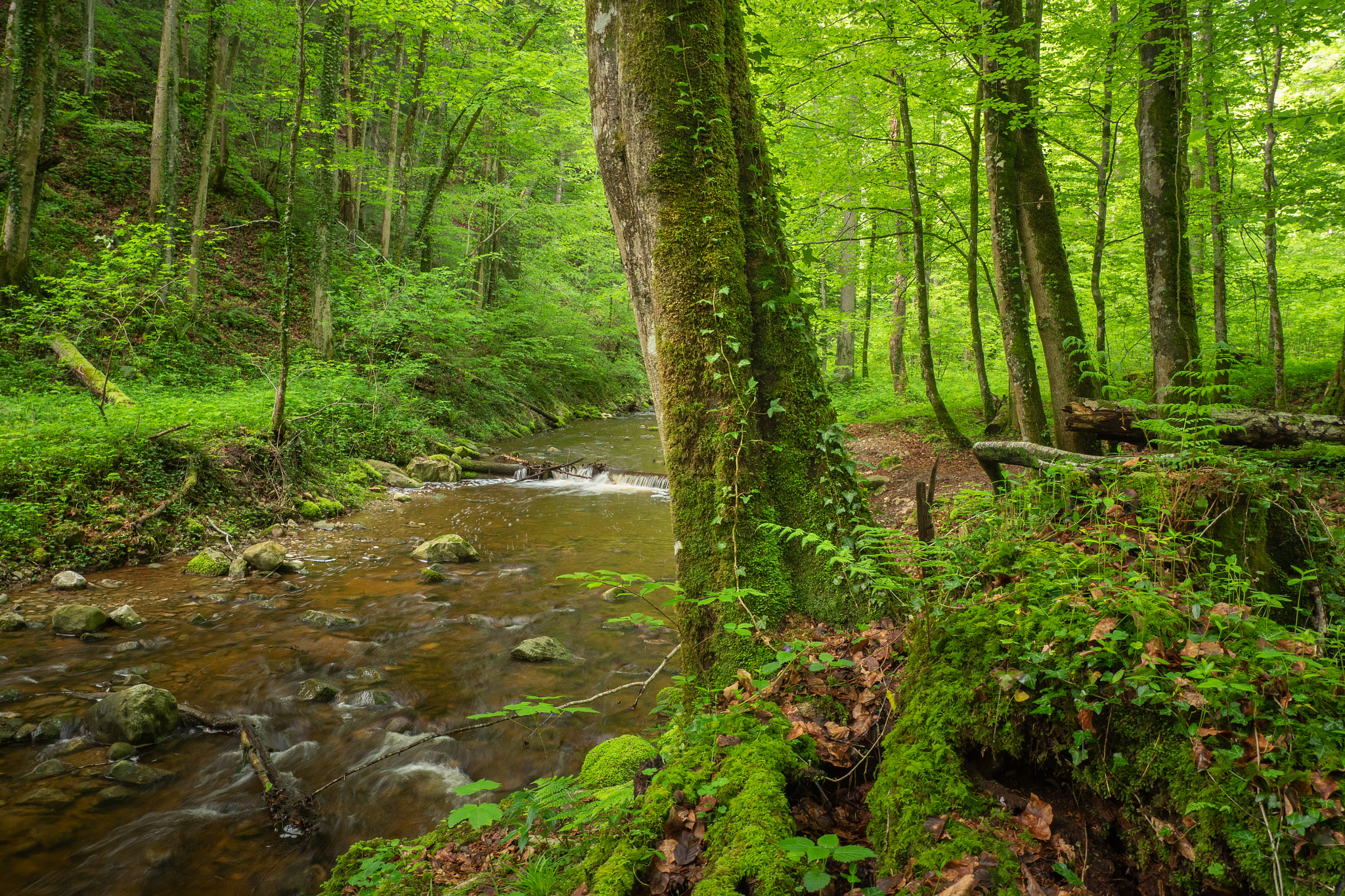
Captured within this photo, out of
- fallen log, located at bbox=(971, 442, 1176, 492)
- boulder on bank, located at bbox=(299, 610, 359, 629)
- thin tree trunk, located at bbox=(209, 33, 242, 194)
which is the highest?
thin tree trunk, located at bbox=(209, 33, 242, 194)

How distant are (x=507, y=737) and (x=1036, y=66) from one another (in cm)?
851

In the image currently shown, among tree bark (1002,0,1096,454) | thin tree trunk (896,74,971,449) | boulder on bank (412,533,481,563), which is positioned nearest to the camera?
tree bark (1002,0,1096,454)

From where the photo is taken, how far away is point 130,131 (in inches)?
684

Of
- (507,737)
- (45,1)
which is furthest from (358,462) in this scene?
(45,1)

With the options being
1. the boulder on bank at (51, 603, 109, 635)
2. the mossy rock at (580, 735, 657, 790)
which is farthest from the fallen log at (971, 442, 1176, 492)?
the boulder on bank at (51, 603, 109, 635)

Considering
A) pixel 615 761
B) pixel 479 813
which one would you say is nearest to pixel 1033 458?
pixel 615 761

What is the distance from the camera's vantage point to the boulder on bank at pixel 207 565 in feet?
22.9

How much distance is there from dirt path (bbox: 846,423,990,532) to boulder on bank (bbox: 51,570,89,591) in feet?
28.3

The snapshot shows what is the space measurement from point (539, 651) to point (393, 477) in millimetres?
7944

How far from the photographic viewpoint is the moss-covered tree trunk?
9.73 feet

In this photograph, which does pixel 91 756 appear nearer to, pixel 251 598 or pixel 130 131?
pixel 251 598

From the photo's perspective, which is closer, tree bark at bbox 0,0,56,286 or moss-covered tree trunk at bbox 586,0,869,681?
moss-covered tree trunk at bbox 586,0,869,681

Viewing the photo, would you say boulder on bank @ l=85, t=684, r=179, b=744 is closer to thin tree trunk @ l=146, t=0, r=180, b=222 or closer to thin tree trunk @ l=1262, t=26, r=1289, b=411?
thin tree trunk @ l=146, t=0, r=180, b=222

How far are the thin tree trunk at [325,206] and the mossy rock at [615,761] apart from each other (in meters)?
14.1
